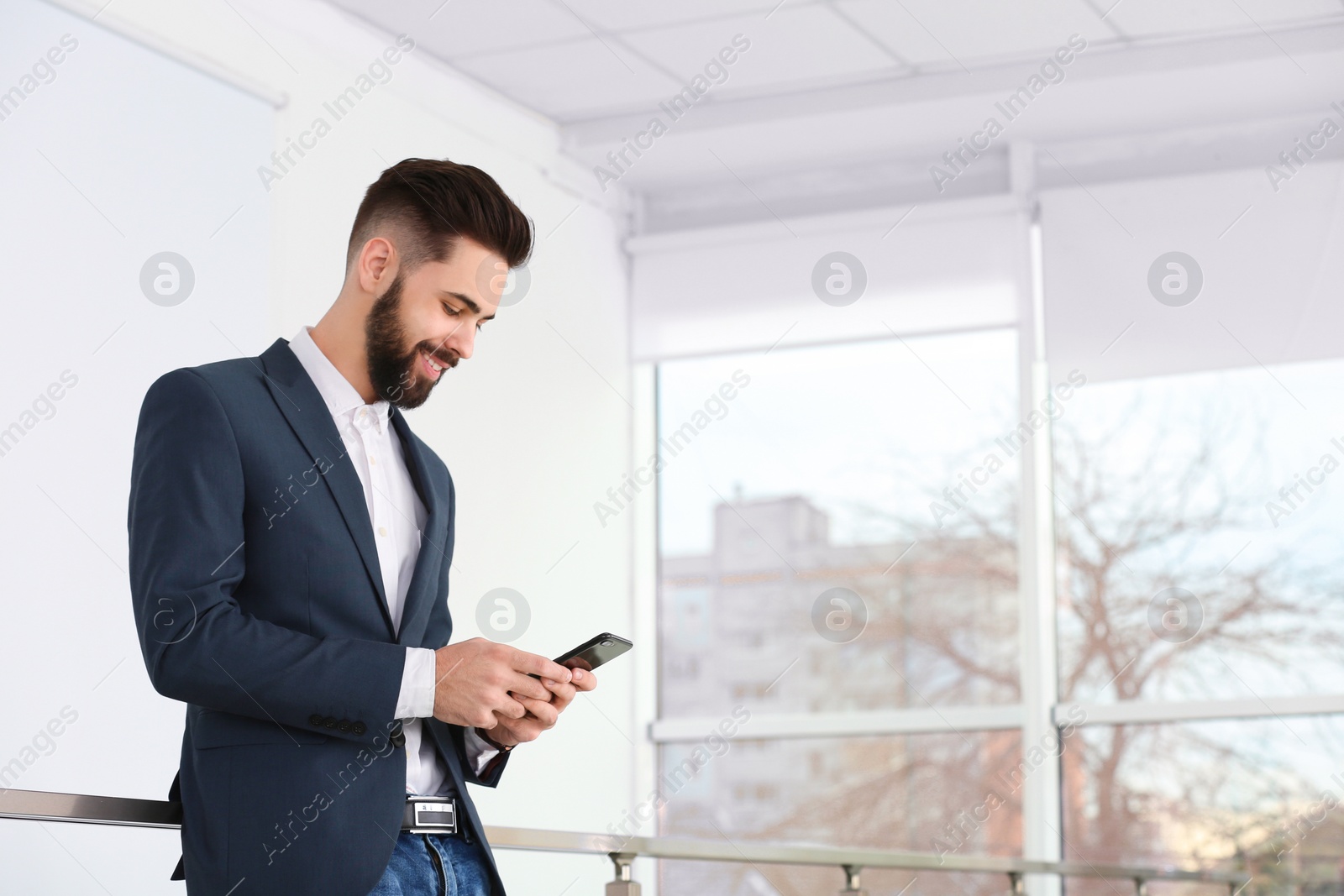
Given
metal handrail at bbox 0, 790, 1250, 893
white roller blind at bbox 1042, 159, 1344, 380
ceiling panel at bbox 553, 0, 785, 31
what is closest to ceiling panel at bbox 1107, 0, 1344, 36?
white roller blind at bbox 1042, 159, 1344, 380

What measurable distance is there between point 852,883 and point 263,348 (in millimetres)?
2118

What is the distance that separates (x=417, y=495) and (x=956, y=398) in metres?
4.28

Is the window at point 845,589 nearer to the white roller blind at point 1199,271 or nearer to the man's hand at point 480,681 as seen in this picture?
the white roller blind at point 1199,271

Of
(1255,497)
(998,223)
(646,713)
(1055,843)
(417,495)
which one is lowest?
(1055,843)

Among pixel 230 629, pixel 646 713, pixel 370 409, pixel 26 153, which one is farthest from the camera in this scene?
pixel 646 713

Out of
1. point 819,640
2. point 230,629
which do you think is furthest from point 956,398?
point 230,629

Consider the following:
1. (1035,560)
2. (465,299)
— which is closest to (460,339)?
(465,299)

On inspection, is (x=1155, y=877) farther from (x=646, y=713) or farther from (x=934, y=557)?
(x=646, y=713)

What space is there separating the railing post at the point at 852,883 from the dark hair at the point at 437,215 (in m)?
2.06

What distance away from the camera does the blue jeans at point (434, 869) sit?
152 centimetres

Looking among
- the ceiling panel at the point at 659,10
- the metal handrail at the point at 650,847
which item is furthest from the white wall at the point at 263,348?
the metal handrail at the point at 650,847

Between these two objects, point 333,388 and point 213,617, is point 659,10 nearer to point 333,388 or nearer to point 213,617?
point 333,388

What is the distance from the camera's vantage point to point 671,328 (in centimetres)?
612

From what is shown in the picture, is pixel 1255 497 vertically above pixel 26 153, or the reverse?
pixel 26 153
